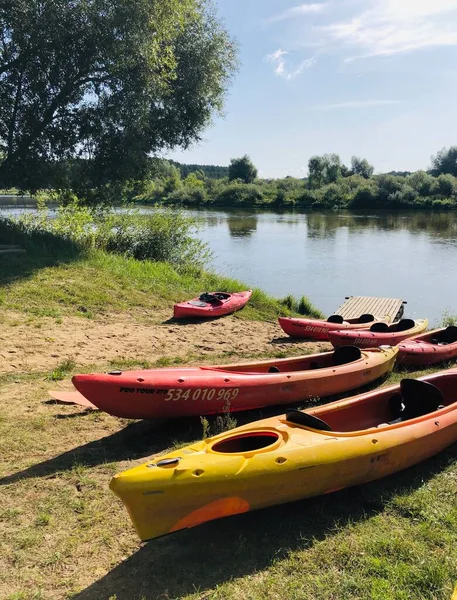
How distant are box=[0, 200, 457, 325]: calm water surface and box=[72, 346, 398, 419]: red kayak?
713 cm

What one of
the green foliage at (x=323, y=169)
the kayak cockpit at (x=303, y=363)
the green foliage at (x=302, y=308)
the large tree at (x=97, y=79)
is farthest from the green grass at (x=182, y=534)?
the green foliage at (x=323, y=169)

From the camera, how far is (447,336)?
6.90m

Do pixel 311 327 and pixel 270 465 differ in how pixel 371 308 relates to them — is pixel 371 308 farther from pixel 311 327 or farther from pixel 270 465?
pixel 270 465

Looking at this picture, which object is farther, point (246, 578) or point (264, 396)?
point (264, 396)

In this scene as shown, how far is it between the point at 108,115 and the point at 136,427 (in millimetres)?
8544

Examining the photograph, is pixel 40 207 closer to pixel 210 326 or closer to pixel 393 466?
pixel 210 326

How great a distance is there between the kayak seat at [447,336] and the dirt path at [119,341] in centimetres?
165

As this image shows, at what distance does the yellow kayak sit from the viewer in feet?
8.52

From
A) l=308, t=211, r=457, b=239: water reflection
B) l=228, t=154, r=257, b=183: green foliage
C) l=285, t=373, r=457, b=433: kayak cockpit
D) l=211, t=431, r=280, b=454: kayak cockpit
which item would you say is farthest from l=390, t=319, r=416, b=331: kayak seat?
l=228, t=154, r=257, b=183: green foliage

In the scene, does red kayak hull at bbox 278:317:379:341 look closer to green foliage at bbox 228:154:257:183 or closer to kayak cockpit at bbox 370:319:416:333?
kayak cockpit at bbox 370:319:416:333

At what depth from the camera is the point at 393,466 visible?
3.34m

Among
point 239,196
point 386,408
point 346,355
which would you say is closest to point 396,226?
point 239,196

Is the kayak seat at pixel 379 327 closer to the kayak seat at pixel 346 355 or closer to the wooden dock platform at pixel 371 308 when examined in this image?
the wooden dock platform at pixel 371 308

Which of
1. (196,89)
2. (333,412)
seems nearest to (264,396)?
(333,412)
